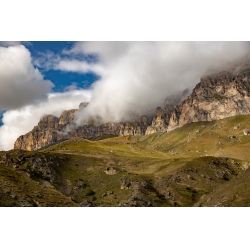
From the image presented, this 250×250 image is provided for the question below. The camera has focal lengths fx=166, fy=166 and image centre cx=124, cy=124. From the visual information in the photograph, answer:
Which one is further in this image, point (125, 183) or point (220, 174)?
point (220, 174)

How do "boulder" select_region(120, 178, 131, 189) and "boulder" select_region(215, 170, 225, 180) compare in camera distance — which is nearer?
"boulder" select_region(120, 178, 131, 189)

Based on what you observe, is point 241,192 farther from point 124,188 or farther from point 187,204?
point 124,188

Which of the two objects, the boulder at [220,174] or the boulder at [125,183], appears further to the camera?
the boulder at [220,174]

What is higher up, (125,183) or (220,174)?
(125,183)

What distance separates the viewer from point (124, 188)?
2783 inches
